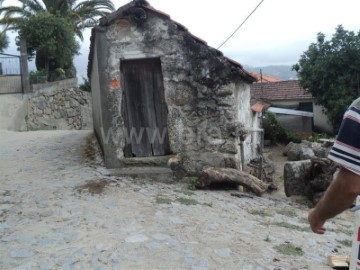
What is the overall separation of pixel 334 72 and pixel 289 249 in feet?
53.6

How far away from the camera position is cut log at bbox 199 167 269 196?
663cm

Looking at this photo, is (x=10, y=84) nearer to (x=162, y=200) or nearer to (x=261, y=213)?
(x=162, y=200)

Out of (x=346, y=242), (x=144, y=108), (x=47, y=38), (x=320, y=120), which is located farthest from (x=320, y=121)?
(x=346, y=242)

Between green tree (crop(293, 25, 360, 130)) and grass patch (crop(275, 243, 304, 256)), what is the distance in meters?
15.2

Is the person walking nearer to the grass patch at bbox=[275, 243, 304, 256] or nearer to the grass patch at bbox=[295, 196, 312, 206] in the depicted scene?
the grass patch at bbox=[275, 243, 304, 256]

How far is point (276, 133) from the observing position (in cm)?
1934

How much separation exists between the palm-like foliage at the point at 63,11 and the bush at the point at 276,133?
1050 cm

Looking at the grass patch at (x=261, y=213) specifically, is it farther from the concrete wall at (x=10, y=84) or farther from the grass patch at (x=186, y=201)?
the concrete wall at (x=10, y=84)

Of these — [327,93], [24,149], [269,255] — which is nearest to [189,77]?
[269,255]

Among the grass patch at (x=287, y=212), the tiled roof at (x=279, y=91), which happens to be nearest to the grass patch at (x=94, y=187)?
the grass patch at (x=287, y=212)

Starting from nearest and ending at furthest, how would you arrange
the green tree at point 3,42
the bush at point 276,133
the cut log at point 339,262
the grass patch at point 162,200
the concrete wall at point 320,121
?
the cut log at point 339,262 → the grass patch at point 162,200 → the bush at point 276,133 → the green tree at point 3,42 → the concrete wall at point 320,121

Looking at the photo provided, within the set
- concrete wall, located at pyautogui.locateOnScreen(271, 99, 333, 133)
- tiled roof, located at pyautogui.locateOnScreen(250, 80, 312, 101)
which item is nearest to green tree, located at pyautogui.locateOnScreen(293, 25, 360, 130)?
concrete wall, located at pyautogui.locateOnScreen(271, 99, 333, 133)

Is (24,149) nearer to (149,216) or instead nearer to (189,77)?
(189,77)

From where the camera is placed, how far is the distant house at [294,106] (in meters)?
22.0
